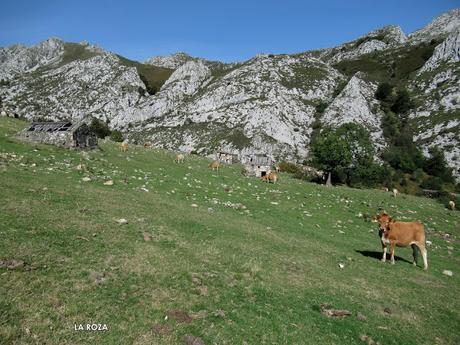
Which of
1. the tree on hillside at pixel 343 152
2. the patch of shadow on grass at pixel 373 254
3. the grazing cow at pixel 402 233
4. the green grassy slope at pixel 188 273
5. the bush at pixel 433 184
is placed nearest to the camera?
the green grassy slope at pixel 188 273

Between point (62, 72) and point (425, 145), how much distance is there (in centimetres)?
17088

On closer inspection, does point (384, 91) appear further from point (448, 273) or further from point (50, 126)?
point (448, 273)

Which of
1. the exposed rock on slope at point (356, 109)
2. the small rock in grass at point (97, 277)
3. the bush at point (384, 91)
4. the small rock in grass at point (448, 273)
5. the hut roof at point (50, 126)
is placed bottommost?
the small rock in grass at point (448, 273)

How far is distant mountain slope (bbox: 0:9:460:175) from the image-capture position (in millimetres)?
114188

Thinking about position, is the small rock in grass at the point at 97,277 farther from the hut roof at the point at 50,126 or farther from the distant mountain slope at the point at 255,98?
the distant mountain slope at the point at 255,98

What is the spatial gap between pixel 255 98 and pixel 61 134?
339ft

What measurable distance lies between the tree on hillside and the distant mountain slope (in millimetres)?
48865

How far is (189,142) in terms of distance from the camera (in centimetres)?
11925

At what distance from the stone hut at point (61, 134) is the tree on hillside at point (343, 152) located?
35355 millimetres

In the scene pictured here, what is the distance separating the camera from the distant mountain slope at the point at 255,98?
11419cm

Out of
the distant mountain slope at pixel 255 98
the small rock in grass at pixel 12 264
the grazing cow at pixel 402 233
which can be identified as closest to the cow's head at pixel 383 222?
the grazing cow at pixel 402 233

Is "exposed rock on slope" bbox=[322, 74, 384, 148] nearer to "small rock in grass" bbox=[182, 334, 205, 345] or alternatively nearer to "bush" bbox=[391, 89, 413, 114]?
"bush" bbox=[391, 89, 413, 114]

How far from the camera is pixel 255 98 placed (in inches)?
5221

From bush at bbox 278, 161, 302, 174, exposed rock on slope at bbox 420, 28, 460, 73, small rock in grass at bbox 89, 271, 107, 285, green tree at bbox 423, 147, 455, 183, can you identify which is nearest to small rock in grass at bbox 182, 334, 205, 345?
small rock in grass at bbox 89, 271, 107, 285
